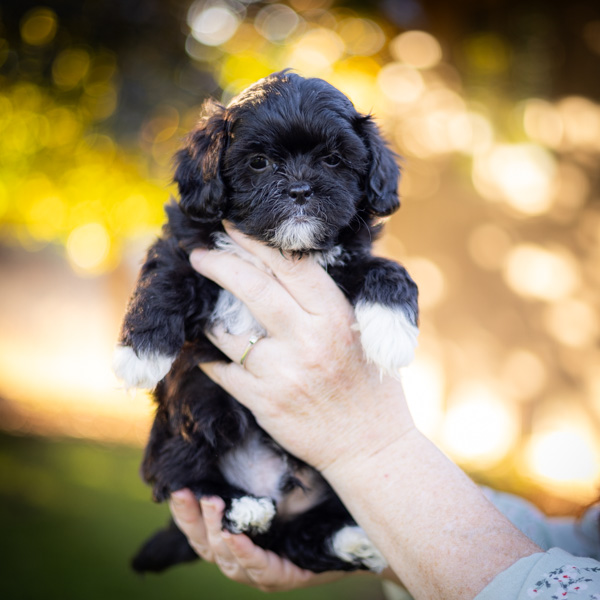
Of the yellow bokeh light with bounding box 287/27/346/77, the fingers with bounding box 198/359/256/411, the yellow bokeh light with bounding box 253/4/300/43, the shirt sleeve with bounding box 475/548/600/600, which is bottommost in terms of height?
the shirt sleeve with bounding box 475/548/600/600

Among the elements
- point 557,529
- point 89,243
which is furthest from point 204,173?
point 89,243

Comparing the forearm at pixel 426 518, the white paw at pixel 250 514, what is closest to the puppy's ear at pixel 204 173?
the forearm at pixel 426 518

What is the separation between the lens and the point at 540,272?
224 inches

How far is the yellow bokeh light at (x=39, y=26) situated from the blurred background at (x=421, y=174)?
0.02m

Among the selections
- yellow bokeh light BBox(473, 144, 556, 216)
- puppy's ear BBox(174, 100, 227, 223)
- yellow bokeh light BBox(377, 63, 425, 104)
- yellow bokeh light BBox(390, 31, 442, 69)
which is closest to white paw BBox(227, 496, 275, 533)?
puppy's ear BBox(174, 100, 227, 223)

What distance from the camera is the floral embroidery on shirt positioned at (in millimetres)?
1382

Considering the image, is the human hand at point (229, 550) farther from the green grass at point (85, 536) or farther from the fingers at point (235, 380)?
the green grass at point (85, 536)

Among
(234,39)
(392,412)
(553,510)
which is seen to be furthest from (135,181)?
(553,510)

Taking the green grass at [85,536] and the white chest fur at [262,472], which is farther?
the green grass at [85,536]

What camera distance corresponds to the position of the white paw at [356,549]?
2.24 metres

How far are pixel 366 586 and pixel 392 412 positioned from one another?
318 cm

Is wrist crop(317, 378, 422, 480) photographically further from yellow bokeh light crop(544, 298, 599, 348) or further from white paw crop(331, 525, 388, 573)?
yellow bokeh light crop(544, 298, 599, 348)

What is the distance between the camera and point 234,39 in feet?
18.1

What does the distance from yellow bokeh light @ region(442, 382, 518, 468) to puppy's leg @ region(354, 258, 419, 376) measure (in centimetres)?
419
